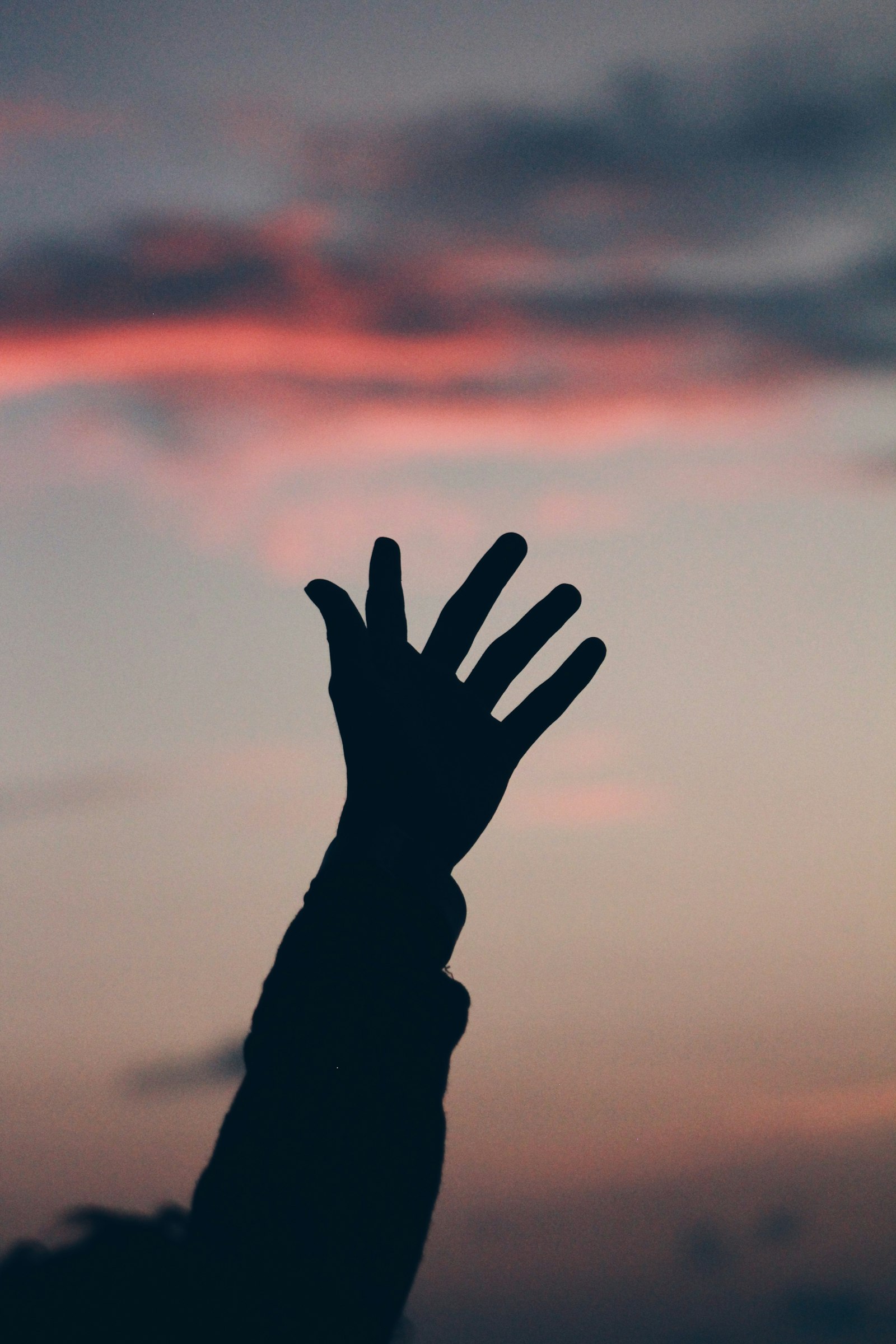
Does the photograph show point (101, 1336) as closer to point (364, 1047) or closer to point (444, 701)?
point (364, 1047)

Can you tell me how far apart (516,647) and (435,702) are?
1.17ft

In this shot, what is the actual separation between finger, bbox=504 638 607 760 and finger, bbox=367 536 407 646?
47 centimetres

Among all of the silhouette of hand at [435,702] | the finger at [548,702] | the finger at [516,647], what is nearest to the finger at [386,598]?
the silhouette of hand at [435,702]

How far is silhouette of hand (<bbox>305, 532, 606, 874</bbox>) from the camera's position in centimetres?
394

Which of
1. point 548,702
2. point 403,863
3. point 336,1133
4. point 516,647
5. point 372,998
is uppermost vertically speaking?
point 516,647

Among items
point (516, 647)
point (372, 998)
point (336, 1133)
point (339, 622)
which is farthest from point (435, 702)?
point (336, 1133)

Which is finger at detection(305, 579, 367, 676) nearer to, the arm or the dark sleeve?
the arm

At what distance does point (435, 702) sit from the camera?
4305 millimetres

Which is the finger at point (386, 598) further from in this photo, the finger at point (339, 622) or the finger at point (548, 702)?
the finger at point (548, 702)

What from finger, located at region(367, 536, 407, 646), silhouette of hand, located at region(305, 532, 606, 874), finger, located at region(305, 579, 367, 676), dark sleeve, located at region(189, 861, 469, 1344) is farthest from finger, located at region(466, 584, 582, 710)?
dark sleeve, located at region(189, 861, 469, 1344)

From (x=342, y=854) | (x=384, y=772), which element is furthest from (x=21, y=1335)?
(x=384, y=772)

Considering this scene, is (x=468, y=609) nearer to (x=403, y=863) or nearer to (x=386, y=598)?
(x=386, y=598)

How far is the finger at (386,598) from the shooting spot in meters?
4.20

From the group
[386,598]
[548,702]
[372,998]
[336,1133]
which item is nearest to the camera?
[336,1133]
